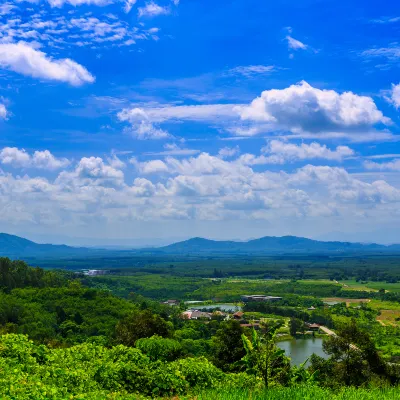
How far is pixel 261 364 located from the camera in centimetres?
859

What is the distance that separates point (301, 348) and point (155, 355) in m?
34.8

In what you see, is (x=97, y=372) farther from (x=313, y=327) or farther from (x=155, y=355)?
(x=313, y=327)

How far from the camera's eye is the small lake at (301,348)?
4109cm

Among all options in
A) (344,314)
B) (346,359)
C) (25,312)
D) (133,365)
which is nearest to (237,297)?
(344,314)

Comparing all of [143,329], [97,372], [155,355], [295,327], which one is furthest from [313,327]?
[97,372]

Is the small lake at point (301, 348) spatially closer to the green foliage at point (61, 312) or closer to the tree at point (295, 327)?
the tree at point (295, 327)

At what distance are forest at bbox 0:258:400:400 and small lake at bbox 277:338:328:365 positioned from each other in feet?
11.0

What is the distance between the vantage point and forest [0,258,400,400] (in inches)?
337

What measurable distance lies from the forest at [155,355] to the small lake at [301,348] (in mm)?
3362

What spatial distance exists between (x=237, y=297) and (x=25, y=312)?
55891 millimetres

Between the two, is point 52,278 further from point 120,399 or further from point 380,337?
point 120,399

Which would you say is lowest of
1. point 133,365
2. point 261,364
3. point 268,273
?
A: point 268,273

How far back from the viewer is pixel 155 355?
48.2ft

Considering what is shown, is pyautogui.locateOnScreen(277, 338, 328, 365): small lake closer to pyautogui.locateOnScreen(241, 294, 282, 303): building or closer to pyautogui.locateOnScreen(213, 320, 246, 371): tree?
pyautogui.locateOnScreen(213, 320, 246, 371): tree
